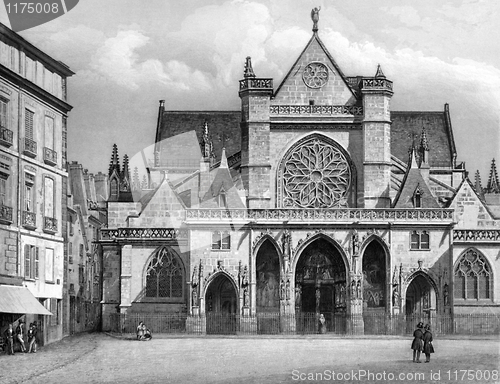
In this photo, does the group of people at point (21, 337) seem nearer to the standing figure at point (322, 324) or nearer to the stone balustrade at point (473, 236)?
the standing figure at point (322, 324)

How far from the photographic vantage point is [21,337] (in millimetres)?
41250

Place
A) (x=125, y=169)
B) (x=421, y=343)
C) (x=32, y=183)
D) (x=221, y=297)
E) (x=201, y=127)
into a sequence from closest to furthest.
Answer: (x=421, y=343) < (x=32, y=183) < (x=221, y=297) < (x=125, y=169) < (x=201, y=127)

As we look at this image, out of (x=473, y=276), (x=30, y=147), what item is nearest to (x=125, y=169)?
(x=473, y=276)

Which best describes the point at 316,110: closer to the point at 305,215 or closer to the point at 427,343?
the point at 305,215

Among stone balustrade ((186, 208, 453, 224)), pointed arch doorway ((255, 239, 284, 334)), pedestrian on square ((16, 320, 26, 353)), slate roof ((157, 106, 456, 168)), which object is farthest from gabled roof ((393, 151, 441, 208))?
pedestrian on square ((16, 320, 26, 353))

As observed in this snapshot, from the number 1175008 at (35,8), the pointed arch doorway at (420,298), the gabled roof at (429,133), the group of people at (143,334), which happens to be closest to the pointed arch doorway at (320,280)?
the pointed arch doorway at (420,298)

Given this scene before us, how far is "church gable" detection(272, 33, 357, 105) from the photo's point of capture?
201ft

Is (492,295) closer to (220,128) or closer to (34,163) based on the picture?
(220,128)

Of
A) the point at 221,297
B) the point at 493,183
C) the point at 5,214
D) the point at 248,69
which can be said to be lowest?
the point at 221,297

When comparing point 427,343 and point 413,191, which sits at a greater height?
point 413,191

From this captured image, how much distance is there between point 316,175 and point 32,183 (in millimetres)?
20793

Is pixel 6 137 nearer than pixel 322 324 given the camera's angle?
Yes

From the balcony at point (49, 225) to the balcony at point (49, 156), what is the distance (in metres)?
2.05

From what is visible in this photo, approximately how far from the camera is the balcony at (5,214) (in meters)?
41.2
